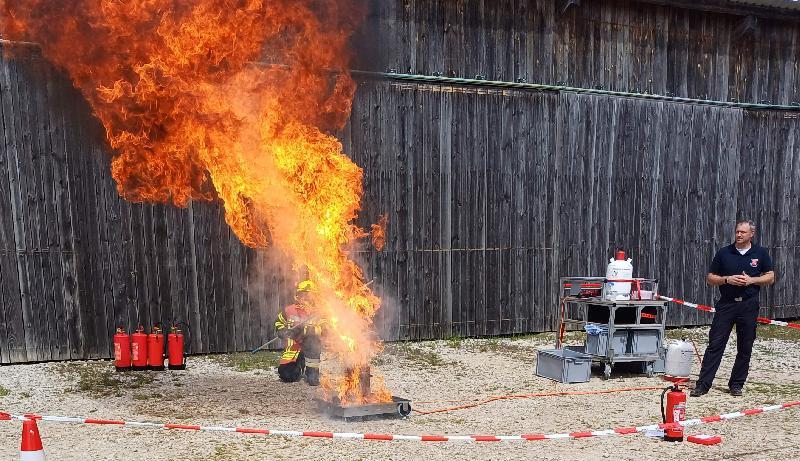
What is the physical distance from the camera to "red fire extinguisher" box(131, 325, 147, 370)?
36.3ft

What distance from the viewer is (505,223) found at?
14648mm

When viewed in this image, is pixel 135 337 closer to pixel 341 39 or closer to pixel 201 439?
pixel 201 439

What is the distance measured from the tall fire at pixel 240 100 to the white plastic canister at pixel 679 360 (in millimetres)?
5117

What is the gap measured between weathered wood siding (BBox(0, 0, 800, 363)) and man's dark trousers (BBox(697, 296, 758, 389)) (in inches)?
216

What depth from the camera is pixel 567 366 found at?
418 inches

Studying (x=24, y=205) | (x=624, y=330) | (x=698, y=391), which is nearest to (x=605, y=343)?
(x=624, y=330)

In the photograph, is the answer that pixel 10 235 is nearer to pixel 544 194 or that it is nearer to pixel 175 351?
pixel 175 351

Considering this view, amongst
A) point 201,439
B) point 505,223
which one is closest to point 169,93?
point 201,439

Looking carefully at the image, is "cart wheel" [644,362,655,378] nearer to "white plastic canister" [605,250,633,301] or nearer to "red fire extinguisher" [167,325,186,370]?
"white plastic canister" [605,250,633,301]

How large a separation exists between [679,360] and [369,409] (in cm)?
561

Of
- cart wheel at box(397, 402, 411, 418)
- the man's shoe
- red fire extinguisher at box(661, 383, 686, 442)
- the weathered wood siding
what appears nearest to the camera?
red fire extinguisher at box(661, 383, 686, 442)

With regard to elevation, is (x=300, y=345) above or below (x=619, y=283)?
below

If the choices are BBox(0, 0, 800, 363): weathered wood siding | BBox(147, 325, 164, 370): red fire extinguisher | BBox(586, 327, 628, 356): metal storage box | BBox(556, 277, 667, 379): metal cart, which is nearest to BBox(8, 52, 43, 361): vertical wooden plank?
BBox(0, 0, 800, 363): weathered wood siding

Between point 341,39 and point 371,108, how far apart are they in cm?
492
